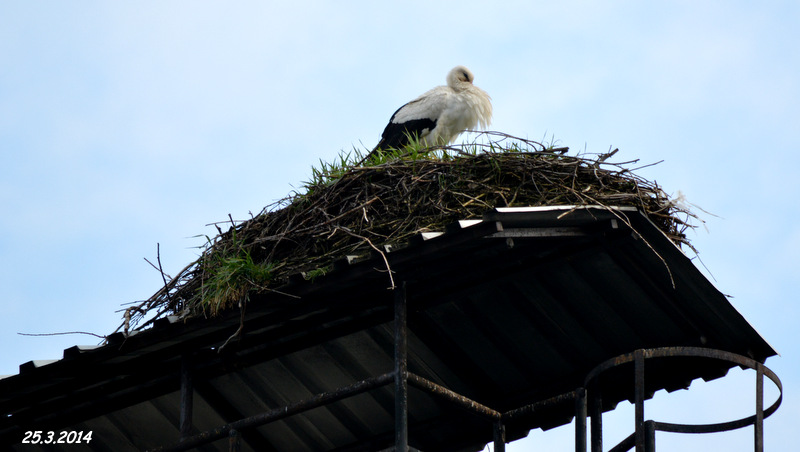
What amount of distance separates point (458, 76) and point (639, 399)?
245 inches

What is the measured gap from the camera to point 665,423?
7098 mm

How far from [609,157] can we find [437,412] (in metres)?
2.17

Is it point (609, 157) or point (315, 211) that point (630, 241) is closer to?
point (609, 157)

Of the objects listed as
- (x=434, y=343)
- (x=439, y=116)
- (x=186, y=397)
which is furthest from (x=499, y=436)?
(x=439, y=116)

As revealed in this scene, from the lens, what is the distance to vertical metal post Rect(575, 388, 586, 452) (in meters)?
7.58

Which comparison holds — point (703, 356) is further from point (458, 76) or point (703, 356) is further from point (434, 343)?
point (458, 76)

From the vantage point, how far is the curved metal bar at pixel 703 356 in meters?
7.28

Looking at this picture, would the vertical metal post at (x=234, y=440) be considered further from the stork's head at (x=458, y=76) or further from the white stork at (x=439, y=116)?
the stork's head at (x=458, y=76)

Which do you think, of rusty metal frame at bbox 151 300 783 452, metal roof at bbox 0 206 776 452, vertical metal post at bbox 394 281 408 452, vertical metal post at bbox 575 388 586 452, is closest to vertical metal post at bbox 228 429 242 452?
rusty metal frame at bbox 151 300 783 452

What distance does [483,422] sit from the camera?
8.81 metres

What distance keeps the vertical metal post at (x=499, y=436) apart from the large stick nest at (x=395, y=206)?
1459 millimetres

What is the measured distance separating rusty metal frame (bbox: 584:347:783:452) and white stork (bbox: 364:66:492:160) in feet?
15.6

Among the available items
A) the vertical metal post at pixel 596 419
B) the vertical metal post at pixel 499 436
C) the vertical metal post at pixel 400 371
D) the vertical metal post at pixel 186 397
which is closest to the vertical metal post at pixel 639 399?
the vertical metal post at pixel 596 419

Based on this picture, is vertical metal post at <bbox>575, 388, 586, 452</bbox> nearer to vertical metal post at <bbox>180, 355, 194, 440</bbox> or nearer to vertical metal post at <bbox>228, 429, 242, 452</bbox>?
vertical metal post at <bbox>228, 429, 242, 452</bbox>
